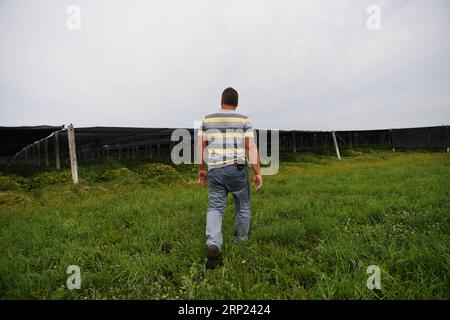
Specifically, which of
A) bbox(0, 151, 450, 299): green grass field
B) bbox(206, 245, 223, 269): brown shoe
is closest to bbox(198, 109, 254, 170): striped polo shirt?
bbox(206, 245, 223, 269): brown shoe

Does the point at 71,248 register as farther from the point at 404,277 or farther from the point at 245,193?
the point at 404,277

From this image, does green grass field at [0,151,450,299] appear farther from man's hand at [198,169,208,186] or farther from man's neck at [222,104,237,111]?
man's neck at [222,104,237,111]

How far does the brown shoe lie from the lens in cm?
244

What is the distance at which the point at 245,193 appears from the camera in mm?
2928

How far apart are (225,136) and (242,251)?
1187mm

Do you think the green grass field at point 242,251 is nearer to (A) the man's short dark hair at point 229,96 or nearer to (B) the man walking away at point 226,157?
(B) the man walking away at point 226,157

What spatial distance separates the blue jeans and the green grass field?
28 centimetres

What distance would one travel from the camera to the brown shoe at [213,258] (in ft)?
8.02

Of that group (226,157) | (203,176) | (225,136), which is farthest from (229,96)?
(203,176)

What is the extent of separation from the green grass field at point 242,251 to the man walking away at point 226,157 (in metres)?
0.39

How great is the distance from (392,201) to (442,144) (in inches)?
831

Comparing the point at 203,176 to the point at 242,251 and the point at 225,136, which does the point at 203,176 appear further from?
the point at 242,251

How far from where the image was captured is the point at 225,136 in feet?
9.16
